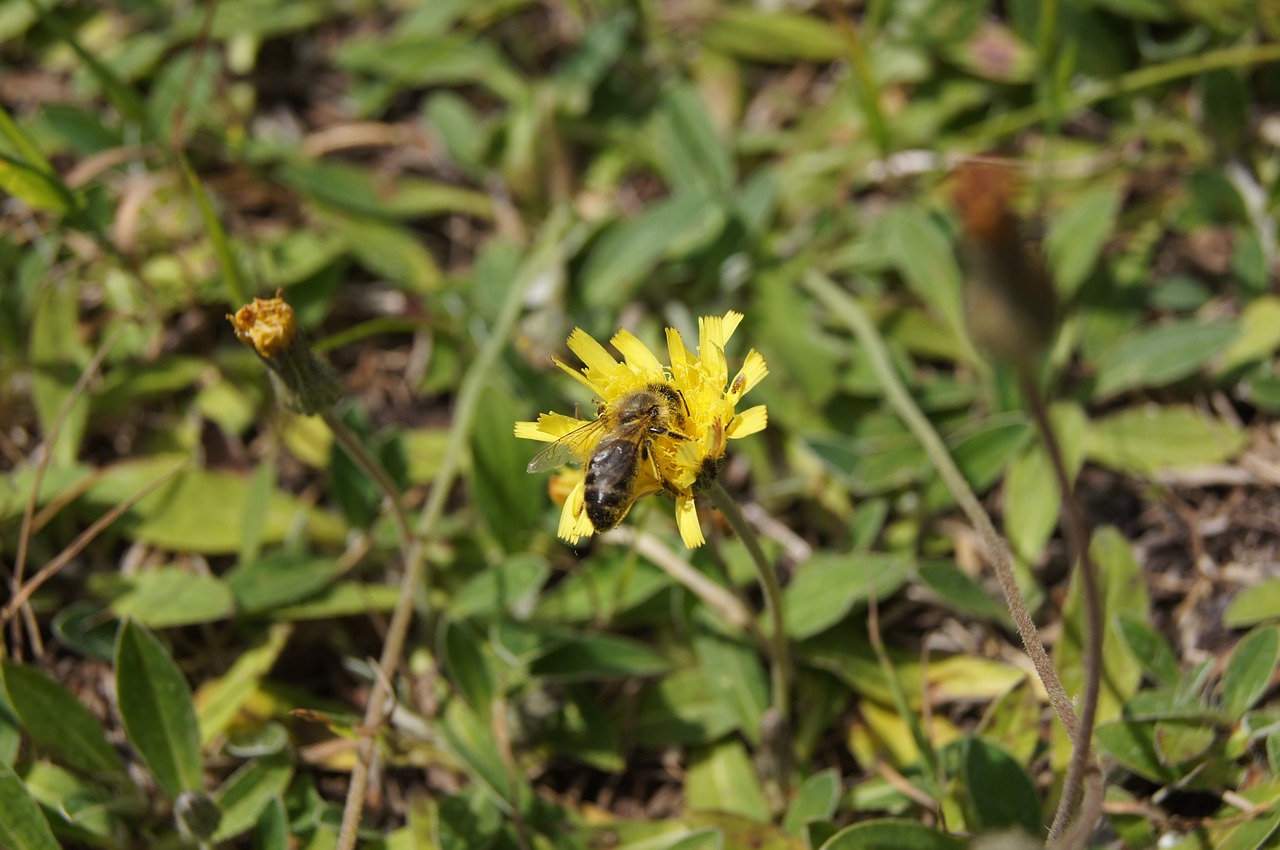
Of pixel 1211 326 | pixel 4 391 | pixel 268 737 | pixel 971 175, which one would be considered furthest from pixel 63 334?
pixel 1211 326

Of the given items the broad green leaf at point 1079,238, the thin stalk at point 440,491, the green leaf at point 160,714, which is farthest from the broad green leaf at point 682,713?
the broad green leaf at point 1079,238

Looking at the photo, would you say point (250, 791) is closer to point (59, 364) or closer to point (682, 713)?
point (682, 713)

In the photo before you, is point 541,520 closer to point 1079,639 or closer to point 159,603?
point 159,603

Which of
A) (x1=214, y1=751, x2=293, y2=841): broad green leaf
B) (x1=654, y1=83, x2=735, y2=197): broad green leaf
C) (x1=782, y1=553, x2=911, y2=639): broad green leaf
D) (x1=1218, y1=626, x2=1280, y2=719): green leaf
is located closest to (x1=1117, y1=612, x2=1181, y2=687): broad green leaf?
(x1=1218, y1=626, x2=1280, y2=719): green leaf

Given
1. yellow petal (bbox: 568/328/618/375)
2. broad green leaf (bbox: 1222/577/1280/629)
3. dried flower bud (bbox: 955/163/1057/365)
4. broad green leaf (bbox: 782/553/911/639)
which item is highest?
dried flower bud (bbox: 955/163/1057/365)

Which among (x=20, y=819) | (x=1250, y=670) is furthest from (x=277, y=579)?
(x=1250, y=670)

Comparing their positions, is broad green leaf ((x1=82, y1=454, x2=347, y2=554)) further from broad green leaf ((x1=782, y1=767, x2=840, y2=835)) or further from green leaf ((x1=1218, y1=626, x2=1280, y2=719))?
green leaf ((x1=1218, y1=626, x2=1280, y2=719))
